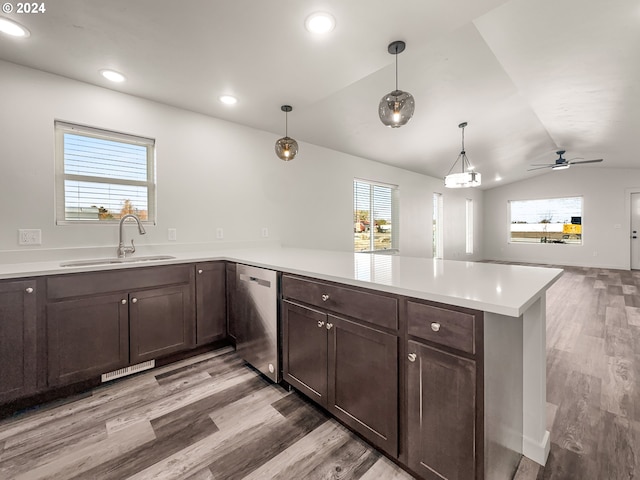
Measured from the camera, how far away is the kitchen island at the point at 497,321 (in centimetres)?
102

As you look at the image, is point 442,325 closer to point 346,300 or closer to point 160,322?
point 346,300

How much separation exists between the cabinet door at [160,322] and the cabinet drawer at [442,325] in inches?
76.0

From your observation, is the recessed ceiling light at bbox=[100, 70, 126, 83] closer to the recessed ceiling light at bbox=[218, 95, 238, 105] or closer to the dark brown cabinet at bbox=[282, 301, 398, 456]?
the recessed ceiling light at bbox=[218, 95, 238, 105]

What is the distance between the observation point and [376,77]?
2.68 meters

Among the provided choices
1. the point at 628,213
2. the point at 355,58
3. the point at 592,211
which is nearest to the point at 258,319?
the point at 355,58

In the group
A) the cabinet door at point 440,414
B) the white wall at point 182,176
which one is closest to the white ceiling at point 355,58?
the white wall at point 182,176

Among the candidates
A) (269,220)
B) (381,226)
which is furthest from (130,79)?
(381,226)

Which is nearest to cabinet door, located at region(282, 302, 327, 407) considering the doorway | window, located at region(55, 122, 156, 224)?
window, located at region(55, 122, 156, 224)

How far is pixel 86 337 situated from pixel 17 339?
1.08 feet

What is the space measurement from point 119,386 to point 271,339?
3.91ft

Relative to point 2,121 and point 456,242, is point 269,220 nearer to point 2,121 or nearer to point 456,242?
point 2,121

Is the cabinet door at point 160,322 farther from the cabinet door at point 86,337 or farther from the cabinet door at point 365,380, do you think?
the cabinet door at point 365,380

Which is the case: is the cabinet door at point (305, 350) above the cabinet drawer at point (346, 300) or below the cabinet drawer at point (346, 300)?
below

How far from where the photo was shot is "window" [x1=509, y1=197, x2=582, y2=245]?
321 inches
